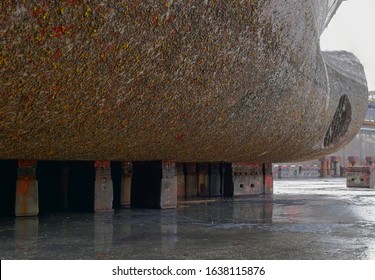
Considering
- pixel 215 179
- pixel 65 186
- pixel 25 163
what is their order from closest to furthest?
pixel 25 163 < pixel 65 186 < pixel 215 179

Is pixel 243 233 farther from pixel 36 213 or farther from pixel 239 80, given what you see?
pixel 36 213

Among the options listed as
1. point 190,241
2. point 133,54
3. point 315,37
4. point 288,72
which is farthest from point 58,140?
point 315,37

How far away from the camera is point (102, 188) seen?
19.6 feet

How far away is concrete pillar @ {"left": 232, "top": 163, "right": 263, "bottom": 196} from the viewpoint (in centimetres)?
873

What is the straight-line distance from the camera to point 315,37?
20.3 feet

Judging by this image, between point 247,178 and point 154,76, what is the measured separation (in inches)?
205

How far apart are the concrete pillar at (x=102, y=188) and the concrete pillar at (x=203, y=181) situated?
2888mm

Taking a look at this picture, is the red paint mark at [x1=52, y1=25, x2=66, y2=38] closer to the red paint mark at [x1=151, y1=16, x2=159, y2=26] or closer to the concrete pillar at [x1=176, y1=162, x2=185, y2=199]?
the red paint mark at [x1=151, y1=16, x2=159, y2=26]

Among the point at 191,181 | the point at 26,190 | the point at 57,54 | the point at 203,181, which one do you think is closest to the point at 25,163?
the point at 26,190

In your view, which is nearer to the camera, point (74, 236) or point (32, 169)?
point (74, 236)

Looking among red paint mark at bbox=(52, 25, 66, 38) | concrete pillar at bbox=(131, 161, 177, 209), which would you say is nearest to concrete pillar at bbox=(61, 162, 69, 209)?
concrete pillar at bbox=(131, 161, 177, 209)

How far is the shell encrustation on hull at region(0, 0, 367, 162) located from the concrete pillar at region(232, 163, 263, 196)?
212 cm

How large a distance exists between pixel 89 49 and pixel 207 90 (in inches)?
54.0

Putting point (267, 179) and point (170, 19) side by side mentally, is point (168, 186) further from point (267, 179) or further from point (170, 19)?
point (267, 179)
